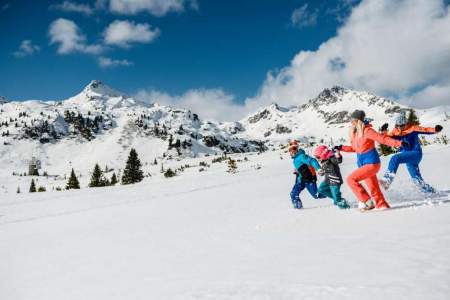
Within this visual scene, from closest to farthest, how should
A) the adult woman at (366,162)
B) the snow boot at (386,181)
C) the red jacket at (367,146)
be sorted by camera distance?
1. the adult woman at (366,162)
2. the red jacket at (367,146)
3. the snow boot at (386,181)

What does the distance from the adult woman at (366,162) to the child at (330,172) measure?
553 millimetres

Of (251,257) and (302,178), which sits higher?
(302,178)

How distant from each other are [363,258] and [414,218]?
2.24 m

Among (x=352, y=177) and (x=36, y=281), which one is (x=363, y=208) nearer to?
(x=352, y=177)

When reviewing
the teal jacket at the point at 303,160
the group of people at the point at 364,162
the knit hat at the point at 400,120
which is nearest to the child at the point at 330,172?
the group of people at the point at 364,162

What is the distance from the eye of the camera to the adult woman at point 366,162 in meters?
6.77

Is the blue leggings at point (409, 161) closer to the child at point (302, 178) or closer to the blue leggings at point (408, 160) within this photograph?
the blue leggings at point (408, 160)

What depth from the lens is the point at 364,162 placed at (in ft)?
23.5

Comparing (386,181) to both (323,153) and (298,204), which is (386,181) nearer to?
(323,153)

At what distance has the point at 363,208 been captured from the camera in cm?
679

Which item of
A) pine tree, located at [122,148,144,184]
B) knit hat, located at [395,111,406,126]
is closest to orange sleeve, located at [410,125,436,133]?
knit hat, located at [395,111,406,126]

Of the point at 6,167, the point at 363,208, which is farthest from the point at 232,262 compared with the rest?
the point at 6,167

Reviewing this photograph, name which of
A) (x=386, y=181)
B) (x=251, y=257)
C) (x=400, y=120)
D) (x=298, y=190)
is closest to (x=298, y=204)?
(x=298, y=190)

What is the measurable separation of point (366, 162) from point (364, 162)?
0.16 ft
